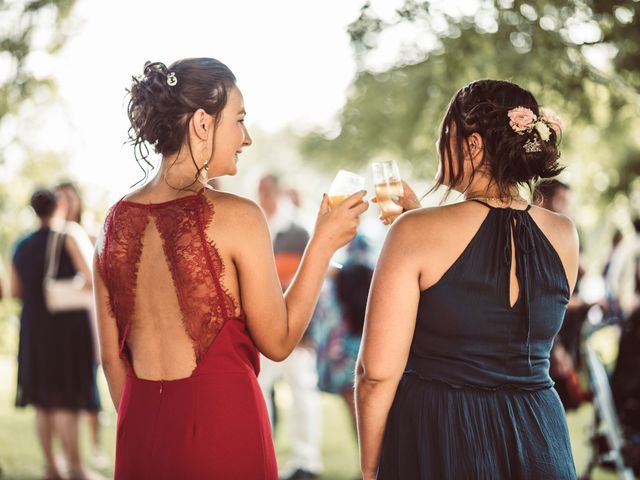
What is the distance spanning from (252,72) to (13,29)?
5.83 meters

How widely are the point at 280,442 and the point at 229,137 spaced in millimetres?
A: 6267

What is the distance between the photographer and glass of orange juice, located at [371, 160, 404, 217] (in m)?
3.16

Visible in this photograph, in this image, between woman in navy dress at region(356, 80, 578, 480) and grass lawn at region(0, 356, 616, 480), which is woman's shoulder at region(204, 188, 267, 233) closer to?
woman in navy dress at region(356, 80, 578, 480)

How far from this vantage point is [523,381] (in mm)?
2727

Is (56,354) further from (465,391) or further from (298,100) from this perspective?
(298,100)

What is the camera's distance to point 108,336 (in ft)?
9.61

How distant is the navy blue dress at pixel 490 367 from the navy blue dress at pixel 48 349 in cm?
463

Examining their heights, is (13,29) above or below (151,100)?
above

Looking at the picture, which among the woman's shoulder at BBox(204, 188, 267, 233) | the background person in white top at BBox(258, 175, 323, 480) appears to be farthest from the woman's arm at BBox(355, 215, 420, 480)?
the background person in white top at BBox(258, 175, 323, 480)

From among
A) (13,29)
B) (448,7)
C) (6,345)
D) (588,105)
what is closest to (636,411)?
(588,105)

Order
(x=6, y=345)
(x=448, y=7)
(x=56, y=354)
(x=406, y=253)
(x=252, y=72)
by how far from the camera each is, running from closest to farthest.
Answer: (x=406, y=253), (x=448, y=7), (x=56, y=354), (x=6, y=345), (x=252, y=72)

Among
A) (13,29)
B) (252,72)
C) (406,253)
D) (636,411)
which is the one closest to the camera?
(406,253)

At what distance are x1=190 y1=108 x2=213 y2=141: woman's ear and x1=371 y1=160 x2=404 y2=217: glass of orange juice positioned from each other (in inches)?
26.9

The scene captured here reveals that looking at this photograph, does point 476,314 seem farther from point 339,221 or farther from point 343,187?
point 343,187
